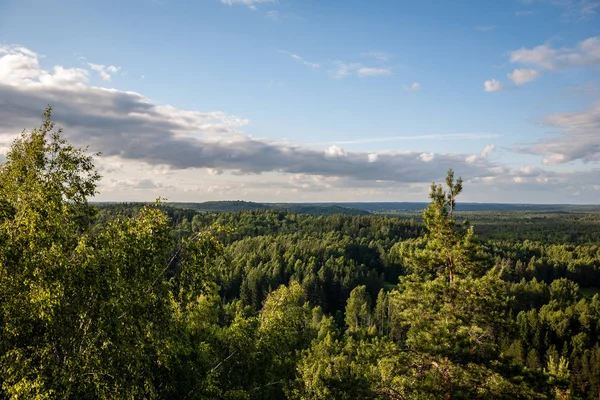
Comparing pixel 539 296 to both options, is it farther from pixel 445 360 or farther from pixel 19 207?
pixel 19 207

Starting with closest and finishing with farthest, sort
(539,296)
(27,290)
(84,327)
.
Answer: (27,290)
(84,327)
(539,296)

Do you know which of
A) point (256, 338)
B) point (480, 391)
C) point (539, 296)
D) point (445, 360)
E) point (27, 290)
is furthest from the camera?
point (539, 296)

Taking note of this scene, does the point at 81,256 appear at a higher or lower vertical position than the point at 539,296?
higher

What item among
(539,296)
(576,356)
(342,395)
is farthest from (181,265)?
(539,296)

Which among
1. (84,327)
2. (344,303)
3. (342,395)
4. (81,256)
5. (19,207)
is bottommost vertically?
(344,303)

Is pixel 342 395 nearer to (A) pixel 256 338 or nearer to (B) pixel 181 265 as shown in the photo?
(A) pixel 256 338

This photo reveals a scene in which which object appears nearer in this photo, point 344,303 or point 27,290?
point 27,290

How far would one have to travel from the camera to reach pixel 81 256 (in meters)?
9.66

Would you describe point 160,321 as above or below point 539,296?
above

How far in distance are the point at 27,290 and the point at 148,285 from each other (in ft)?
8.70

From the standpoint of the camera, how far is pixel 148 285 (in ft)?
34.4

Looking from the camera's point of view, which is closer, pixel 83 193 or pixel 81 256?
pixel 81 256

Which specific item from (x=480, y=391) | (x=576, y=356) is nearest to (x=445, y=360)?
(x=480, y=391)

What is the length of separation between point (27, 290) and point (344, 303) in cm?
12034
